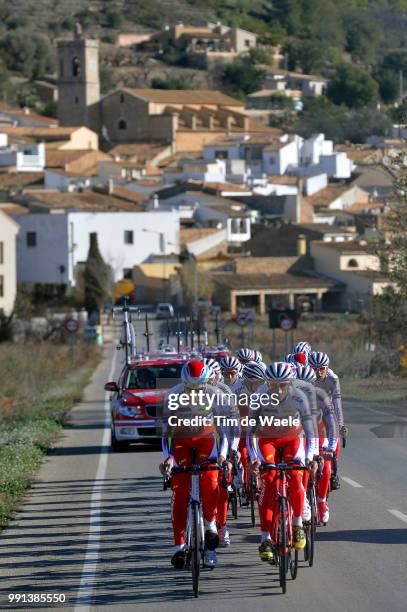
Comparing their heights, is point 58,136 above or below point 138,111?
below

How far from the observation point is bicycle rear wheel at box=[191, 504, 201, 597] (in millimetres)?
12172

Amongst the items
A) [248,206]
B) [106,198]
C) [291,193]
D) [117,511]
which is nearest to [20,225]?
[106,198]

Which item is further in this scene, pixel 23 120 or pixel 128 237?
pixel 23 120

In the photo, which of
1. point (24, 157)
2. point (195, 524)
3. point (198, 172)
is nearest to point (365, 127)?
point (198, 172)

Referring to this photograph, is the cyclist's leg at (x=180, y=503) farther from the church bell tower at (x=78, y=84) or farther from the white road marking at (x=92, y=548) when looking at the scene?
the church bell tower at (x=78, y=84)

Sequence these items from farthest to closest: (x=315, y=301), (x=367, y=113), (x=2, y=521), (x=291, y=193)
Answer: (x=367, y=113) < (x=291, y=193) < (x=315, y=301) < (x=2, y=521)

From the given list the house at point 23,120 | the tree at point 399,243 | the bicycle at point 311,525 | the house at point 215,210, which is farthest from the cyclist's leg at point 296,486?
the house at point 23,120

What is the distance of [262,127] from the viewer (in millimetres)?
174250

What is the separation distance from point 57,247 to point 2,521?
290ft

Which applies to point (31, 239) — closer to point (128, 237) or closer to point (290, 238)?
point (128, 237)

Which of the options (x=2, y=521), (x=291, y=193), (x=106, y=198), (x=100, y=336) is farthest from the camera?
(x=291, y=193)

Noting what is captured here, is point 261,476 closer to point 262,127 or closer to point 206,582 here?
point 206,582

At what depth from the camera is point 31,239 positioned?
347ft

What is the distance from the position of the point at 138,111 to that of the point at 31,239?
205 feet
